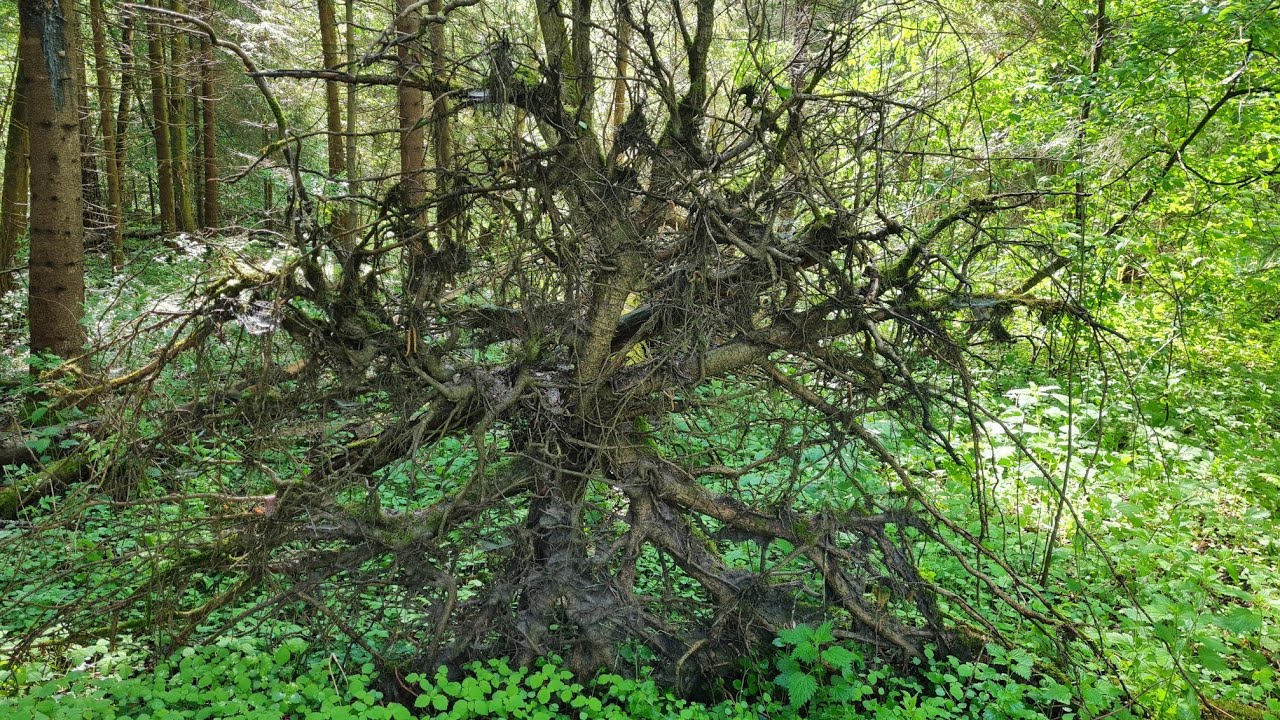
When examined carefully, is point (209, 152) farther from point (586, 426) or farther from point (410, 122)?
point (586, 426)

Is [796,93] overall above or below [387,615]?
Result: above

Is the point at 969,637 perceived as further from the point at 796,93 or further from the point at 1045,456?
the point at 796,93

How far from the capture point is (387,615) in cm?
418

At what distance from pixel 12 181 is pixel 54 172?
541 centimetres

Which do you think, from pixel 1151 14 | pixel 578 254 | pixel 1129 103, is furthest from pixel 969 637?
pixel 1151 14

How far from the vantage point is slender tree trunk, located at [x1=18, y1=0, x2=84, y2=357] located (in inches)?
224

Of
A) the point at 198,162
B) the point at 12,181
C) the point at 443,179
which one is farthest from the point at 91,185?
the point at 443,179

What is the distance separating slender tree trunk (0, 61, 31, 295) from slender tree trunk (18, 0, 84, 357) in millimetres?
3375

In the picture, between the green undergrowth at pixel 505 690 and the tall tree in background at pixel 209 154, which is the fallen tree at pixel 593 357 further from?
the tall tree in background at pixel 209 154

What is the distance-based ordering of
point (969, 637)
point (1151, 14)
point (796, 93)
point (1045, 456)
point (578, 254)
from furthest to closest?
point (1151, 14)
point (1045, 456)
point (969, 637)
point (578, 254)
point (796, 93)

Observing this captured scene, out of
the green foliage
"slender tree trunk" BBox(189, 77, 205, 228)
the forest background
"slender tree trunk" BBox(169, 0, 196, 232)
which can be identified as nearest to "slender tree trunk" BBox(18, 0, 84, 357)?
the forest background

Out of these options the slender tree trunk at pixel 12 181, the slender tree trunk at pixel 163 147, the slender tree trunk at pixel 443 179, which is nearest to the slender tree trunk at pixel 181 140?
the slender tree trunk at pixel 163 147

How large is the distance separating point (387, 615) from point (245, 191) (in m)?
15.8

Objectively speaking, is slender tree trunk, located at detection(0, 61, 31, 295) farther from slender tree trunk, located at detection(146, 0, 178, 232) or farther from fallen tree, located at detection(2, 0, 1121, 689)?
fallen tree, located at detection(2, 0, 1121, 689)
